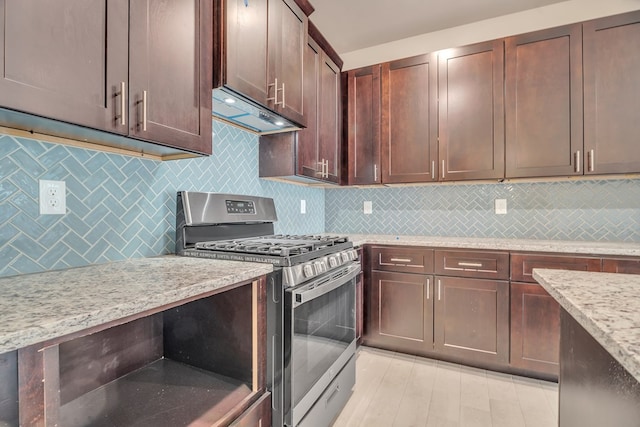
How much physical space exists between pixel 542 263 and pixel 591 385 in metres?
1.54

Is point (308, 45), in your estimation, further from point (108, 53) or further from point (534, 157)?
point (534, 157)

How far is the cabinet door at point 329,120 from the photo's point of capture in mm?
2516

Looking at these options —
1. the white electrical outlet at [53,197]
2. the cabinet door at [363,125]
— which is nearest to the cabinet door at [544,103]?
the cabinet door at [363,125]

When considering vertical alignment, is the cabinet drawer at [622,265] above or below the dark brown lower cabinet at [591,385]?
above

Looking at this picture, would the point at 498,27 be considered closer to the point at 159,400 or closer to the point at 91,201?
the point at 91,201

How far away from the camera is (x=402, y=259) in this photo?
246 centimetres

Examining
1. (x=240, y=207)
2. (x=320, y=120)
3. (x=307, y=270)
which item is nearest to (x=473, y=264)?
(x=307, y=270)

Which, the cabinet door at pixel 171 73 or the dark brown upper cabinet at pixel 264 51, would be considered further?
the dark brown upper cabinet at pixel 264 51


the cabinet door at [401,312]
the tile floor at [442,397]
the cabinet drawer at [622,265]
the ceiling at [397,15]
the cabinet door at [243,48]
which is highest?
the ceiling at [397,15]

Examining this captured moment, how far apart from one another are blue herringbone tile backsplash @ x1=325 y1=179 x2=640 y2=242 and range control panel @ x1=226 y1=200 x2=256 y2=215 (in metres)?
1.37

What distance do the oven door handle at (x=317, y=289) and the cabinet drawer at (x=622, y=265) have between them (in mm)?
1578

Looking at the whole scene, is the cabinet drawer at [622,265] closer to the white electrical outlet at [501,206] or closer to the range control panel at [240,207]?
the white electrical outlet at [501,206]

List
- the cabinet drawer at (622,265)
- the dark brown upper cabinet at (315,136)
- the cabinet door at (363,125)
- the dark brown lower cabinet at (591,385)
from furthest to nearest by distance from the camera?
the cabinet door at (363,125) → the dark brown upper cabinet at (315,136) → the cabinet drawer at (622,265) → the dark brown lower cabinet at (591,385)

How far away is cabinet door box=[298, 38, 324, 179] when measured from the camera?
7.00ft
